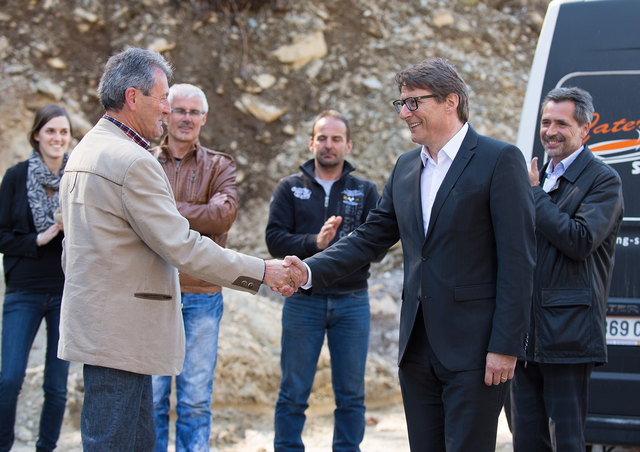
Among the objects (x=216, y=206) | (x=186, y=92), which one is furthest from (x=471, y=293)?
(x=186, y=92)

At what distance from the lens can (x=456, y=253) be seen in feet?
9.80

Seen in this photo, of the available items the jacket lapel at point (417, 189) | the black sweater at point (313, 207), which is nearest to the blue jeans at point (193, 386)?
the black sweater at point (313, 207)

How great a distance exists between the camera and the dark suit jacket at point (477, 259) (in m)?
2.89

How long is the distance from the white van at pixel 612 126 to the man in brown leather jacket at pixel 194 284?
6.58 ft

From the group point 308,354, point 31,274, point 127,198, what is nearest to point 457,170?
point 127,198

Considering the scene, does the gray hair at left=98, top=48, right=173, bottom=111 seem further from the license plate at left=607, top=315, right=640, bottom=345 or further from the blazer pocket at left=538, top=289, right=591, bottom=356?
the license plate at left=607, top=315, right=640, bottom=345

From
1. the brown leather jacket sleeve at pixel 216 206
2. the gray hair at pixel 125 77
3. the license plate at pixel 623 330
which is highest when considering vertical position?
the gray hair at pixel 125 77

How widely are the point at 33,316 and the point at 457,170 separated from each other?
3.04m

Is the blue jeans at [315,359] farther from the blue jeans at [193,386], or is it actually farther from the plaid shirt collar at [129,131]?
the plaid shirt collar at [129,131]

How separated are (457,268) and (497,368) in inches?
18.3

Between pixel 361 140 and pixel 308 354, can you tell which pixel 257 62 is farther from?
pixel 308 354

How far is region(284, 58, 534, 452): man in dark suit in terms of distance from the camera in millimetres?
2900

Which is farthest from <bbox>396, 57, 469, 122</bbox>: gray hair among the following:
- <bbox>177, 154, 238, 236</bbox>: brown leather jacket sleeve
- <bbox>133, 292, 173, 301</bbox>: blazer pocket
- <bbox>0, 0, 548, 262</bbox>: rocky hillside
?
<bbox>0, 0, 548, 262</bbox>: rocky hillside

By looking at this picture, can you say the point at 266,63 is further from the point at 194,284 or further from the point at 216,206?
the point at 194,284
